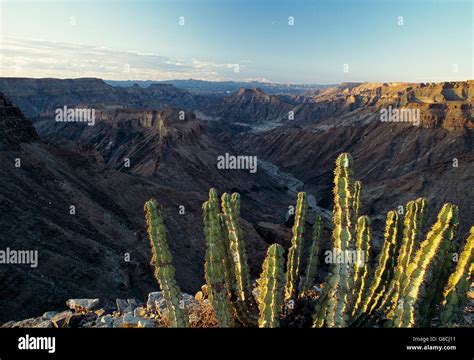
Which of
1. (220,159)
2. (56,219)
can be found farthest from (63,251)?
(220,159)

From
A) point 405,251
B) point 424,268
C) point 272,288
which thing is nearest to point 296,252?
point 405,251

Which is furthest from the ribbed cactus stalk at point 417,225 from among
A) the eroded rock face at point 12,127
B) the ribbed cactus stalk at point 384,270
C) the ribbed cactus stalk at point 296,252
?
the eroded rock face at point 12,127

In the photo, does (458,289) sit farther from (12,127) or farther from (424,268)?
(12,127)

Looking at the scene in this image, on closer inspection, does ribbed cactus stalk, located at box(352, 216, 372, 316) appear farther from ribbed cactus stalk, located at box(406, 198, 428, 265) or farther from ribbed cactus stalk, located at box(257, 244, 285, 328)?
ribbed cactus stalk, located at box(257, 244, 285, 328)

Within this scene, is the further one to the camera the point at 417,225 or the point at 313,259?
the point at 313,259

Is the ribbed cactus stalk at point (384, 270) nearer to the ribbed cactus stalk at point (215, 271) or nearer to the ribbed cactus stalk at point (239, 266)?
the ribbed cactus stalk at point (239, 266)

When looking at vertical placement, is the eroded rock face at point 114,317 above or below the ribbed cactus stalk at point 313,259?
below
